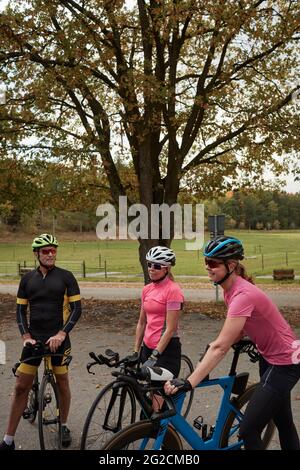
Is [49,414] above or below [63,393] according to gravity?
below

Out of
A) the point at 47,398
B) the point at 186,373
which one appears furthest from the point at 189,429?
the point at 186,373

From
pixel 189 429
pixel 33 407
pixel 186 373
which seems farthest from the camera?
pixel 186 373

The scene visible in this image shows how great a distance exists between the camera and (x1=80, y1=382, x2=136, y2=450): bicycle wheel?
3.89m

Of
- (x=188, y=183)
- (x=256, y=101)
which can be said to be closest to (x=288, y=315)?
(x=188, y=183)

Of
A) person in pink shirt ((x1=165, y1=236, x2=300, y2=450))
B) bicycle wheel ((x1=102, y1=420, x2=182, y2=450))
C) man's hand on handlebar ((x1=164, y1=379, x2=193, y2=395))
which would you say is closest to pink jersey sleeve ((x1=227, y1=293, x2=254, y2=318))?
person in pink shirt ((x1=165, y1=236, x2=300, y2=450))

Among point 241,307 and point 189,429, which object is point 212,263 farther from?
point 189,429

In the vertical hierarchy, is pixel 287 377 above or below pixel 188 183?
below

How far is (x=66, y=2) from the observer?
12.6 metres

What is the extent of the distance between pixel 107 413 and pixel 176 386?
1220mm

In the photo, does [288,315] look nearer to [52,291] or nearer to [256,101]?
[256,101]

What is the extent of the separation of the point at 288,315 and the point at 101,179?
7479mm

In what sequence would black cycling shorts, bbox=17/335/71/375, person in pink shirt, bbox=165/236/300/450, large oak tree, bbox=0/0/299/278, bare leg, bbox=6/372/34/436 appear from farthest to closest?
1. large oak tree, bbox=0/0/299/278
2. black cycling shorts, bbox=17/335/71/375
3. bare leg, bbox=6/372/34/436
4. person in pink shirt, bbox=165/236/300/450

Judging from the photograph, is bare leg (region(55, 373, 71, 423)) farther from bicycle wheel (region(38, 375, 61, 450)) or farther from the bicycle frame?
the bicycle frame

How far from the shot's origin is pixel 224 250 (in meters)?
3.45
